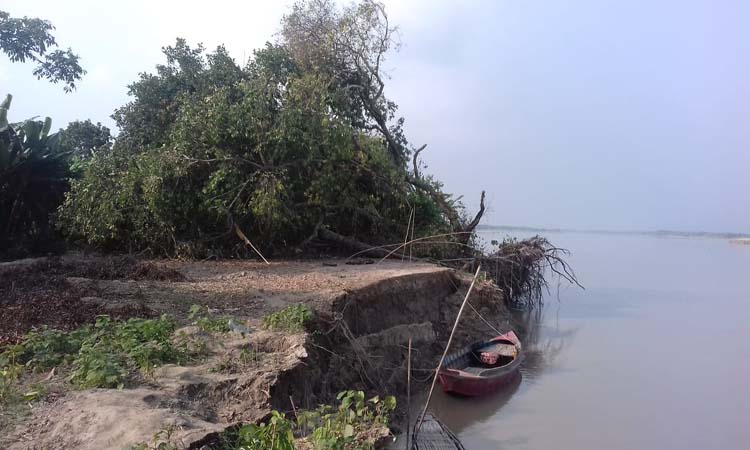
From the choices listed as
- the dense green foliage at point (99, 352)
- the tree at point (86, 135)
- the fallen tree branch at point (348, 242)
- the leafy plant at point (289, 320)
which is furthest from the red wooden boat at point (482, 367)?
the tree at point (86, 135)

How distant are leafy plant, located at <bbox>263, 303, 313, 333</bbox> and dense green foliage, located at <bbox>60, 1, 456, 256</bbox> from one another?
4.80 m

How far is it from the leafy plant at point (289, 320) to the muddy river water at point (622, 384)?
2740 mm

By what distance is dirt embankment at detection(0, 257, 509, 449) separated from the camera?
387cm

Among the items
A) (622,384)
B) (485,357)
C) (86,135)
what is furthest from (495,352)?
(86,135)

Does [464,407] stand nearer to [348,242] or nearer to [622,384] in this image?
[622,384]

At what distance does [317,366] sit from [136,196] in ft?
23.8

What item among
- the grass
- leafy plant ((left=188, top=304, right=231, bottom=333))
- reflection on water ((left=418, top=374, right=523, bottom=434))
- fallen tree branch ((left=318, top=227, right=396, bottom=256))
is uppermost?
fallen tree branch ((left=318, top=227, right=396, bottom=256))

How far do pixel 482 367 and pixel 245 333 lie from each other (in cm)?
483

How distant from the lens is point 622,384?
9.88m

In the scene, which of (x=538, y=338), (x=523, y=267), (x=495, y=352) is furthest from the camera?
(x=523, y=267)

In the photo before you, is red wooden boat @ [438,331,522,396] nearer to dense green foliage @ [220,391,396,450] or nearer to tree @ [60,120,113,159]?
dense green foliage @ [220,391,396,450]

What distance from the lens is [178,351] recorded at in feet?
17.2

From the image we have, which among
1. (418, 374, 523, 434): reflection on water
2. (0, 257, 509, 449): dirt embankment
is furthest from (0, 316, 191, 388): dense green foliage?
(418, 374, 523, 434): reflection on water

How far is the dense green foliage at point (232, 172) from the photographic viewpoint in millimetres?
11484
